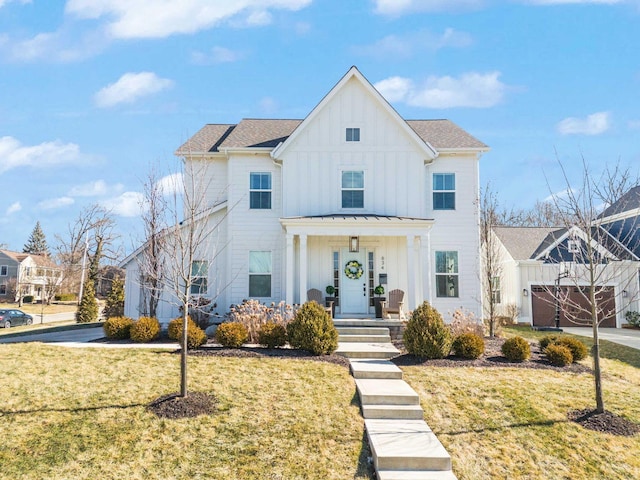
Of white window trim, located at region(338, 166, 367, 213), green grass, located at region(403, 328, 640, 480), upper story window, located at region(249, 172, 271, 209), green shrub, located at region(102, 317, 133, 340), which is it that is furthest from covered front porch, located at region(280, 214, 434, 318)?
green grass, located at region(403, 328, 640, 480)

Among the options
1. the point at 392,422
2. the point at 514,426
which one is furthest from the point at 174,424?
the point at 514,426

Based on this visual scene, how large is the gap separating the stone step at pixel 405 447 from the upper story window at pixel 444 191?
1008 centimetres

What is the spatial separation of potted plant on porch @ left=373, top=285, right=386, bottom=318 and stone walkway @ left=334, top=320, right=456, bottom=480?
2.56 m

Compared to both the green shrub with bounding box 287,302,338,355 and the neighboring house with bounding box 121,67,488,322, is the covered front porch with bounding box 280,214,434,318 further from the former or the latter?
the green shrub with bounding box 287,302,338,355

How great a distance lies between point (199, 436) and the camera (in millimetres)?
A: 6227

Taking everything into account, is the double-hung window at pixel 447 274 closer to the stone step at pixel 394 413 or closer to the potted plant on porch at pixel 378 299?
the potted plant on porch at pixel 378 299

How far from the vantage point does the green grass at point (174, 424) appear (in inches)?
220

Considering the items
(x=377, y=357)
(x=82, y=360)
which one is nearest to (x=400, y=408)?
(x=377, y=357)

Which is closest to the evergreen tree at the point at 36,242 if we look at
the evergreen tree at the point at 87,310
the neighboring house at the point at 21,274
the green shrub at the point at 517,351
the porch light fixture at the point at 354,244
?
the neighboring house at the point at 21,274

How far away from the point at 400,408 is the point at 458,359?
346cm

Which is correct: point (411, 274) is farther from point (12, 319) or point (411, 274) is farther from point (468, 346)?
point (12, 319)

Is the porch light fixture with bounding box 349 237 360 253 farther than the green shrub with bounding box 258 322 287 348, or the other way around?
the porch light fixture with bounding box 349 237 360 253

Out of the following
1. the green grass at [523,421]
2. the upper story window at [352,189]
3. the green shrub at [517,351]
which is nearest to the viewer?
the green grass at [523,421]

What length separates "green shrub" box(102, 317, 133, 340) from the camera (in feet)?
39.9
